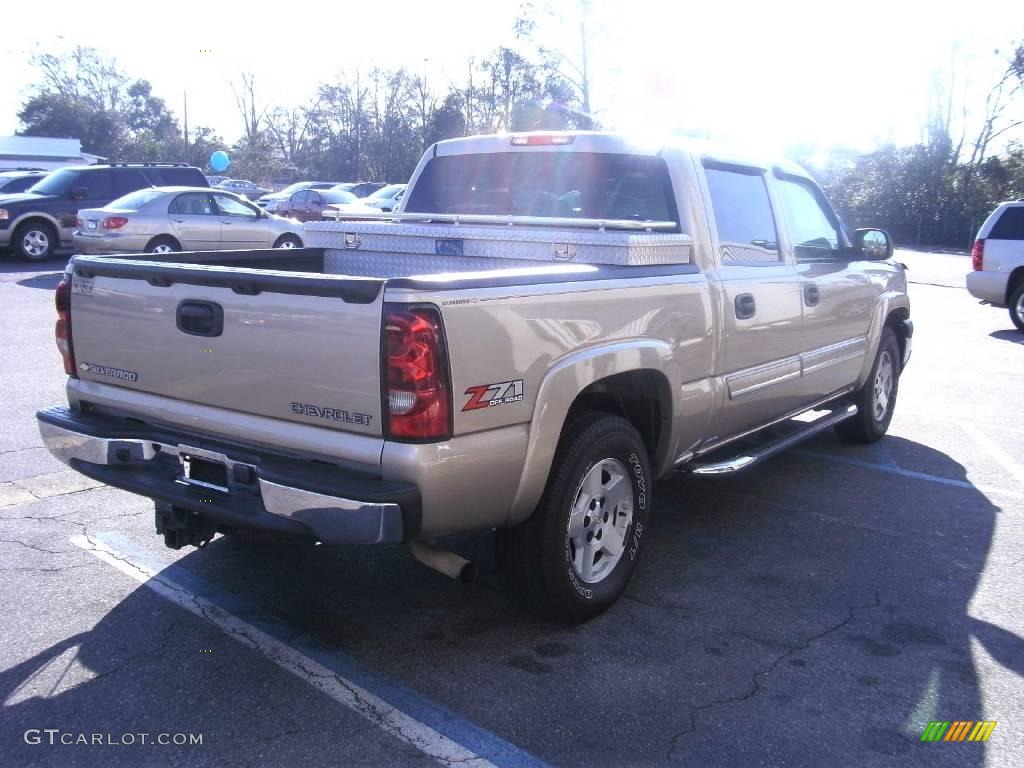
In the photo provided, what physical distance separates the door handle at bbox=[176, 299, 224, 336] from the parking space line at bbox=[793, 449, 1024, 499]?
4.73 meters

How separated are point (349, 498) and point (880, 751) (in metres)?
1.96

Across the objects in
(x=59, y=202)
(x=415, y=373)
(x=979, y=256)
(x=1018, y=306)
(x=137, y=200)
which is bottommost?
(x=1018, y=306)

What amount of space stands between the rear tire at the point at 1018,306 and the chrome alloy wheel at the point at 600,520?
11.6m

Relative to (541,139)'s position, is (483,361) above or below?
below

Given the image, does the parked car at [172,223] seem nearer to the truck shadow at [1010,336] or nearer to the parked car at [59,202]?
the parked car at [59,202]

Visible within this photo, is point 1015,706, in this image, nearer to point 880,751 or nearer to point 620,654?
point 880,751

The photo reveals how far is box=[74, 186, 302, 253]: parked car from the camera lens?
15.4 meters

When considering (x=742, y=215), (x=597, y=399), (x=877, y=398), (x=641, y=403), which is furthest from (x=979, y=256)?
(x=597, y=399)

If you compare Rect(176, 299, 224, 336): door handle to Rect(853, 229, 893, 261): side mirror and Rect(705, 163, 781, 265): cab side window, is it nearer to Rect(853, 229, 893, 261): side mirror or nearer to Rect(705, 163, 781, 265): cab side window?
Rect(705, 163, 781, 265): cab side window

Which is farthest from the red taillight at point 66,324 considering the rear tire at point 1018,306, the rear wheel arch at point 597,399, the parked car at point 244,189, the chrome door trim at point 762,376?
the parked car at point 244,189

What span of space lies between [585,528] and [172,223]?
13.3m

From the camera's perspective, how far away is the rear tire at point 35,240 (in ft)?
58.7

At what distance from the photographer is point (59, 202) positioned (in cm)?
1808

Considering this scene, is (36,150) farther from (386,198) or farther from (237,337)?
(237,337)
